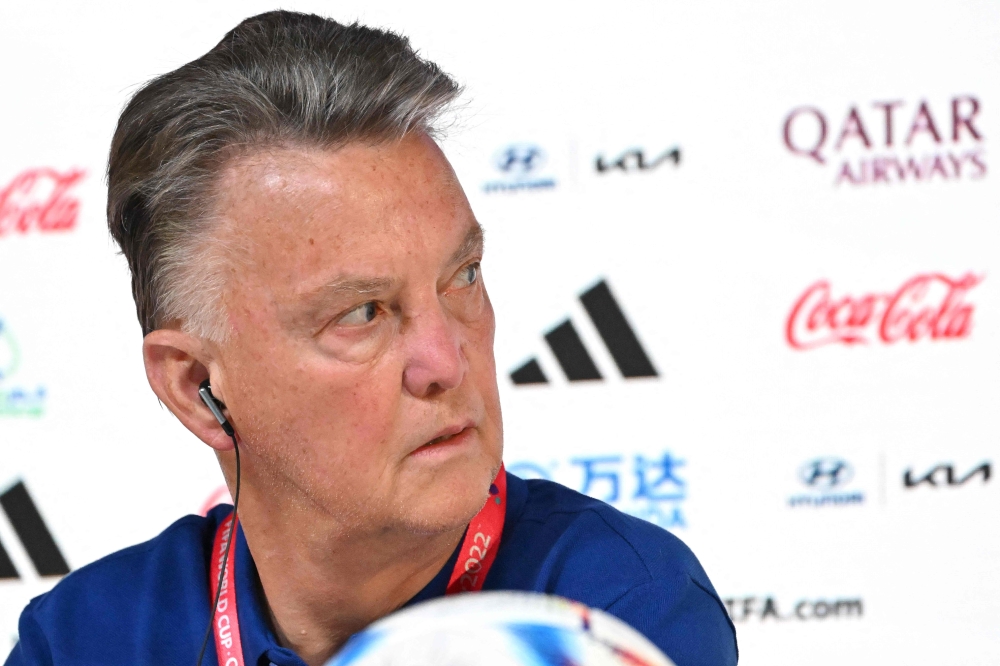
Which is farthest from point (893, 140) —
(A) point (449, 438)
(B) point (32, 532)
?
(B) point (32, 532)

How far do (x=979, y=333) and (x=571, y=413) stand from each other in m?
0.86

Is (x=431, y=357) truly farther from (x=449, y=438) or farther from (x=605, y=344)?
(x=605, y=344)

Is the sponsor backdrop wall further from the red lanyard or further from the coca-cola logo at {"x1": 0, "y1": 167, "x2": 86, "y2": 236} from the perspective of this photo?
Result: the red lanyard

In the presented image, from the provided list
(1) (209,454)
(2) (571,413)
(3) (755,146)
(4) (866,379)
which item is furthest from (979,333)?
(1) (209,454)

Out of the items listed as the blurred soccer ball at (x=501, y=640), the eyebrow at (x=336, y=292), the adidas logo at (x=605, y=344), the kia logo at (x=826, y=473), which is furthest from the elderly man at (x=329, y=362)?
the kia logo at (x=826, y=473)

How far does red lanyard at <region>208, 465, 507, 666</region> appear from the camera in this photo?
1.11 metres

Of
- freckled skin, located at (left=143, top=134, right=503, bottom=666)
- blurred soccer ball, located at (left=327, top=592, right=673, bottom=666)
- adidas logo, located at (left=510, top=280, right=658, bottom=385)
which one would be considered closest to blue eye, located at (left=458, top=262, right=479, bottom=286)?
freckled skin, located at (left=143, top=134, right=503, bottom=666)

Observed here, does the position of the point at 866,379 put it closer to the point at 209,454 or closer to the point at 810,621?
the point at 810,621

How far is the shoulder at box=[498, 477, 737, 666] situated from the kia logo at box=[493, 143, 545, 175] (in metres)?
1.28

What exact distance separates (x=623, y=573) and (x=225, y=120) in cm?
56

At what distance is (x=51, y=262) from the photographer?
246 centimetres

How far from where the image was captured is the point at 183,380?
1.11 m

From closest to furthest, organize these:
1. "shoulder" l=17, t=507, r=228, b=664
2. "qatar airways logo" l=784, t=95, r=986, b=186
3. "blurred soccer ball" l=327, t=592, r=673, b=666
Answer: "blurred soccer ball" l=327, t=592, r=673, b=666
"shoulder" l=17, t=507, r=228, b=664
"qatar airways logo" l=784, t=95, r=986, b=186

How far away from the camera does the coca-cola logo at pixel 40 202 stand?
2.44m
